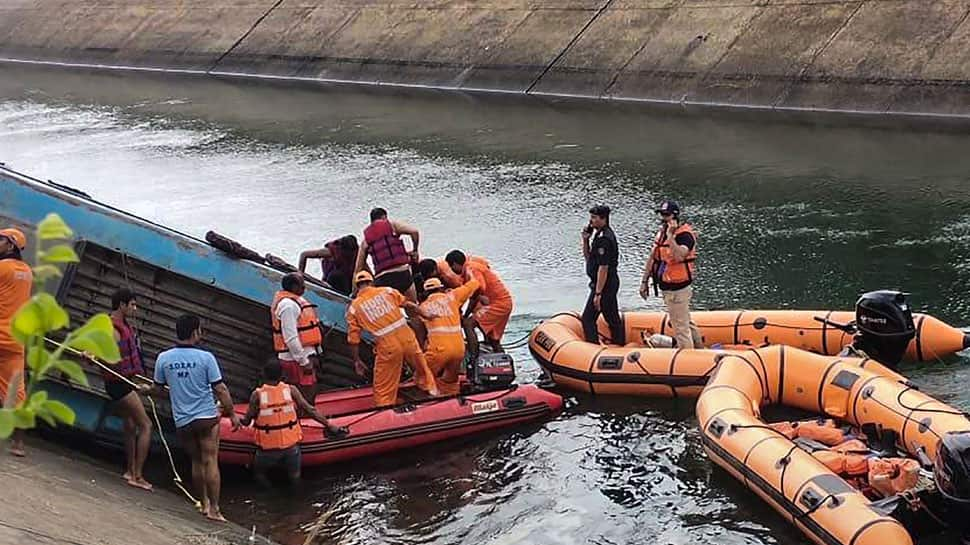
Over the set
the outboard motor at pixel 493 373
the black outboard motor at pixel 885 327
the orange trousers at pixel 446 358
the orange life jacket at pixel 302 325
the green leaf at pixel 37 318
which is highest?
the green leaf at pixel 37 318

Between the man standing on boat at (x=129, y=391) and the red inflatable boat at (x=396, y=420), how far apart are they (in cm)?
75

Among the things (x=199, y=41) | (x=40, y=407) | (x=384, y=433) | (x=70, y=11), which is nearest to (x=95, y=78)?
(x=199, y=41)

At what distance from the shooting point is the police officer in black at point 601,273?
10.9m

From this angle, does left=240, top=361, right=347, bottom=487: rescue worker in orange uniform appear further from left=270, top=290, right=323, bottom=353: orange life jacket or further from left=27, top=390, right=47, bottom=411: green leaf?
left=27, top=390, right=47, bottom=411: green leaf

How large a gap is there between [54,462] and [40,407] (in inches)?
264


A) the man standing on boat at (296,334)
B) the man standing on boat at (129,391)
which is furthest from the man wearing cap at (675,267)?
the man standing on boat at (129,391)

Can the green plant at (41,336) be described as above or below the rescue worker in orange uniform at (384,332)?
above

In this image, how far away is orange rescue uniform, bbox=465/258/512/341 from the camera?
11.2 m

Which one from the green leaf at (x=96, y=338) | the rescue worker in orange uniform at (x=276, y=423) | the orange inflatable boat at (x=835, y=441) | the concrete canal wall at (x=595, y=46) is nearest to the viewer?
the green leaf at (x=96, y=338)

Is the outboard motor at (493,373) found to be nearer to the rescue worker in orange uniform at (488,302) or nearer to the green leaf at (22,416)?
the rescue worker in orange uniform at (488,302)

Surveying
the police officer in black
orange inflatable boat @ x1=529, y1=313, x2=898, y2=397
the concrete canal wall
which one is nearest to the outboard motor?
orange inflatable boat @ x1=529, y1=313, x2=898, y2=397

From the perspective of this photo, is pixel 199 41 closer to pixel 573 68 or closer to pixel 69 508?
pixel 573 68

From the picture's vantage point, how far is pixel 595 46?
31.7m

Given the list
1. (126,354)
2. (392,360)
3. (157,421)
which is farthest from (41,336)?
(392,360)
